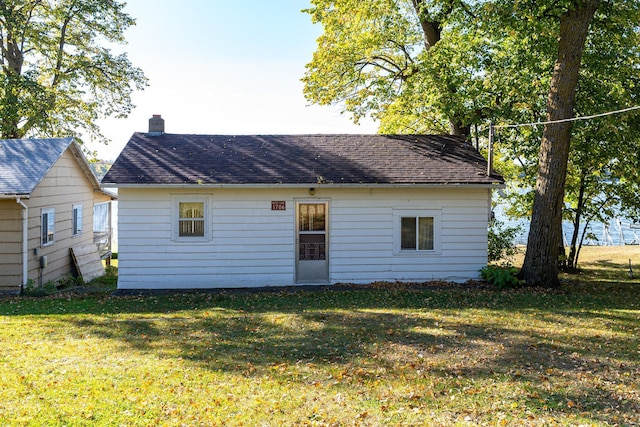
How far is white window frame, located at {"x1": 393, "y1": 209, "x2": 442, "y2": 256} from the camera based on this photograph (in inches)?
547

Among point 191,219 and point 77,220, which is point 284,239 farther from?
point 77,220

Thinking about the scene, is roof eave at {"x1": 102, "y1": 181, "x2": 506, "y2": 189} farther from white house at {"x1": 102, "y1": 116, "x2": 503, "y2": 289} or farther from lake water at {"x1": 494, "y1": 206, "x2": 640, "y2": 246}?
lake water at {"x1": 494, "y1": 206, "x2": 640, "y2": 246}

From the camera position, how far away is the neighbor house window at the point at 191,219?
13.5 metres

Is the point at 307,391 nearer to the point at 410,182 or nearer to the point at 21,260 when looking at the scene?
the point at 410,182

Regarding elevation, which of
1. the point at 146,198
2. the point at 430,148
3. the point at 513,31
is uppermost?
the point at 513,31

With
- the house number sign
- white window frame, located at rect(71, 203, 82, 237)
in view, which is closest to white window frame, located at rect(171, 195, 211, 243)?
the house number sign

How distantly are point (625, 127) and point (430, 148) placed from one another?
19.7ft

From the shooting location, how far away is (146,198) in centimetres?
1341

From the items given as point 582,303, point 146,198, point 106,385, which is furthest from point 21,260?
point 582,303

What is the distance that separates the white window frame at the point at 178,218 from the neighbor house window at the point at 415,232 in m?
5.21

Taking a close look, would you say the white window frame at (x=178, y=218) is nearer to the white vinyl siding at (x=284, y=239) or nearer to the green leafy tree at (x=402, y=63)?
the white vinyl siding at (x=284, y=239)

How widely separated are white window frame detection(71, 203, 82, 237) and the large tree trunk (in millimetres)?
14422

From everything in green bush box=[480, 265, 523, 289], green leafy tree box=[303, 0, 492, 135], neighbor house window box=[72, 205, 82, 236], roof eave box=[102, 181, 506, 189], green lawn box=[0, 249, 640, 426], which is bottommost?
green lawn box=[0, 249, 640, 426]

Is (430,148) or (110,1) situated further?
(110,1)
